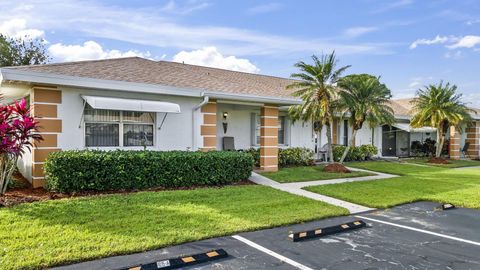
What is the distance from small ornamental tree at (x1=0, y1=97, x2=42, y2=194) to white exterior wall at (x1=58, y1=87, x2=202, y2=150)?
1.41 meters

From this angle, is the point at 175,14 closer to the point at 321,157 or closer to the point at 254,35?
the point at 254,35

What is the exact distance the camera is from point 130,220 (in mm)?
6691

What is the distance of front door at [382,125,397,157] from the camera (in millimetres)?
25761

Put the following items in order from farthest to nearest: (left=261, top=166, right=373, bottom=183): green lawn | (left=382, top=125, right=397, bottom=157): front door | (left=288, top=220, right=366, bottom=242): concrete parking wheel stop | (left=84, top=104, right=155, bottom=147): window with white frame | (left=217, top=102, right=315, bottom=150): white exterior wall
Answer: (left=382, top=125, right=397, bottom=157): front door < (left=217, top=102, right=315, bottom=150): white exterior wall < (left=261, top=166, right=373, bottom=183): green lawn < (left=84, top=104, right=155, bottom=147): window with white frame < (left=288, top=220, right=366, bottom=242): concrete parking wheel stop

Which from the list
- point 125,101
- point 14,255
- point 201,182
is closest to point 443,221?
point 201,182

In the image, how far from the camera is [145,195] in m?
8.83

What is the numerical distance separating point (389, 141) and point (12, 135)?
25397mm

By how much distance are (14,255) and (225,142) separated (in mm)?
11661

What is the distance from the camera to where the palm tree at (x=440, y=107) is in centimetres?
2125

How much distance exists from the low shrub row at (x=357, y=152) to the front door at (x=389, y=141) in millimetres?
3909

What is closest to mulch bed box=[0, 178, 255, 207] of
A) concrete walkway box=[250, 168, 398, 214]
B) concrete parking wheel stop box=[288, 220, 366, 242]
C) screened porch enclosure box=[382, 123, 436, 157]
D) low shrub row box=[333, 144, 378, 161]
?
concrete walkway box=[250, 168, 398, 214]

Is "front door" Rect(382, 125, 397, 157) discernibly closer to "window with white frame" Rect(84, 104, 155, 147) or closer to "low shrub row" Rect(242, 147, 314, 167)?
"low shrub row" Rect(242, 147, 314, 167)

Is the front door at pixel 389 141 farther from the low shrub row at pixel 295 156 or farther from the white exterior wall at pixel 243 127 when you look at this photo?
the low shrub row at pixel 295 156

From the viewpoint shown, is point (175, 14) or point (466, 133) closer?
point (175, 14)
